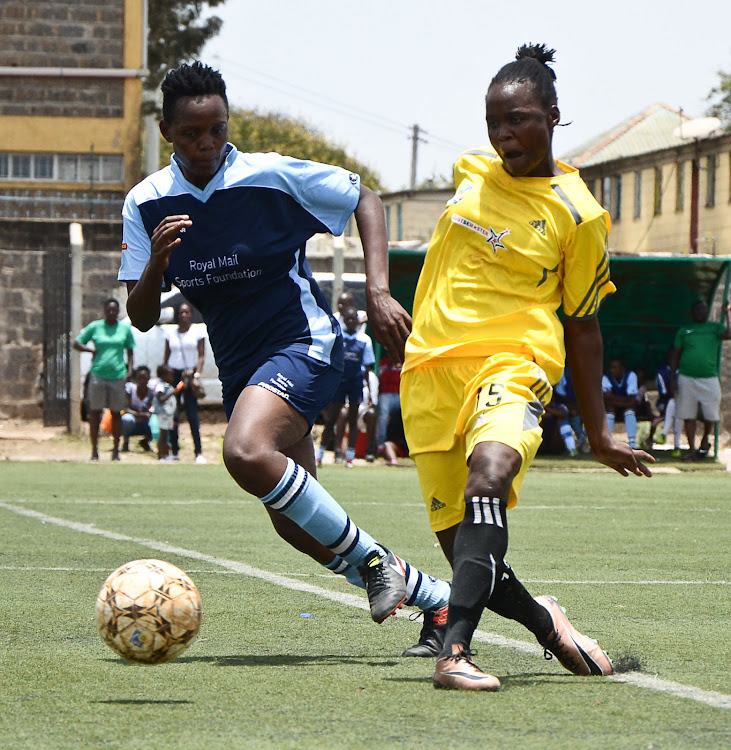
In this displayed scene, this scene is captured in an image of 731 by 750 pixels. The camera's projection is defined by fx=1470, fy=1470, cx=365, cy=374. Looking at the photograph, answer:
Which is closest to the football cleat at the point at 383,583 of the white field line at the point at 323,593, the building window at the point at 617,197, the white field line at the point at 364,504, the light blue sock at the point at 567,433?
the white field line at the point at 323,593

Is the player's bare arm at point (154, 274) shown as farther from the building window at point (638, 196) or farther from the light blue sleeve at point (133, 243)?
the building window at point (638, 196)

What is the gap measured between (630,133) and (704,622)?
73771 mm

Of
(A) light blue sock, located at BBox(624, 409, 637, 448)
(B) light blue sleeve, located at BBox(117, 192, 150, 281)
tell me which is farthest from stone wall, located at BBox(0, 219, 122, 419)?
(B) light blue sleeve, located at BBox(117, 192, 150, 281)

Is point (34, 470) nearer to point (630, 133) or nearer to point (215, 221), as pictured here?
point (215, 221)

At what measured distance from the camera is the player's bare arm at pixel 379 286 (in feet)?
16.1

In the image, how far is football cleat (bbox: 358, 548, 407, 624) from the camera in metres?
5.18

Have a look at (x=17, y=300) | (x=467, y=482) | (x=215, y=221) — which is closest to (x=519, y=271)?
(x=467, y=482)

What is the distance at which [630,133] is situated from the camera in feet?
254

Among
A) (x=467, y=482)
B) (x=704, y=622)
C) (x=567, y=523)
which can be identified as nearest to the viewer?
(x=467, y=482)

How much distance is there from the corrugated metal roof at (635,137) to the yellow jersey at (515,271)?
70738 millimetres

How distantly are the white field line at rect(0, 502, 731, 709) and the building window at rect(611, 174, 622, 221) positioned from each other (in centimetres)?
4957

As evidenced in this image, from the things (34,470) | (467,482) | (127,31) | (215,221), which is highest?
→ (127,31)

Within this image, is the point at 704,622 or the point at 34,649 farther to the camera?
the point at 704,622

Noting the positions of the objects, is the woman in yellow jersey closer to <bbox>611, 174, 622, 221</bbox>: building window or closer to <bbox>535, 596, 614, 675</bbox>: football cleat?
<bbox>535, 596, 614, 675</bbox>: football cleat
